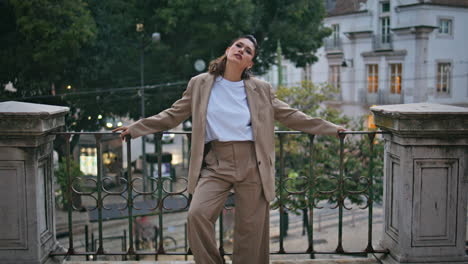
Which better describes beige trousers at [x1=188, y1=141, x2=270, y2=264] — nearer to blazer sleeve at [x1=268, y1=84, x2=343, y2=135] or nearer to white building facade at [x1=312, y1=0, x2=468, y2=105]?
blazer sleeve at [x1=268, y1=84, x2=343, y2=135]

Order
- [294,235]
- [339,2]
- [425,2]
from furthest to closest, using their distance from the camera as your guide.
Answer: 1. [339,2]
2. [294,235]
3. [425,2]

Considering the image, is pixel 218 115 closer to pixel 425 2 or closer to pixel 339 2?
pixel 425 2

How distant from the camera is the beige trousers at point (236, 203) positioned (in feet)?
10.4

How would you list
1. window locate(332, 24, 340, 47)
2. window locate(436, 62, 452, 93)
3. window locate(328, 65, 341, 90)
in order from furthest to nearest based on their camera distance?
window locate(328, 65, 341, 90) < window locate(332, 24, 340, 47) < window locate(436, 62, 452, 93)

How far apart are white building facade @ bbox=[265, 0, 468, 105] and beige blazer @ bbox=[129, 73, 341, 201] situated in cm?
756

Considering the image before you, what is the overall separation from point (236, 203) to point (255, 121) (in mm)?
589

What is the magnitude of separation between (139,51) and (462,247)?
14.2 meters

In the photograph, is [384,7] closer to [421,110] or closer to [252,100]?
[421,110]

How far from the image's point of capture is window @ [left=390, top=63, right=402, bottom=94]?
742 inches

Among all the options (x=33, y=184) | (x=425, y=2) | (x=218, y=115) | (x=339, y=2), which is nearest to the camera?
(x=218, y=115)

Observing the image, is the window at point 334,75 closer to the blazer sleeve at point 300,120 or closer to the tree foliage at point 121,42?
the tree foliage at point 121,42

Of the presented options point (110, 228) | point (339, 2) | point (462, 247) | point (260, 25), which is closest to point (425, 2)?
point (260, 25)

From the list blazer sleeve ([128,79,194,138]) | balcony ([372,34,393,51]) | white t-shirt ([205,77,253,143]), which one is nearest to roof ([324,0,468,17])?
balcony ([372,34,393,51])

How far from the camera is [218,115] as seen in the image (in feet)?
10.9
